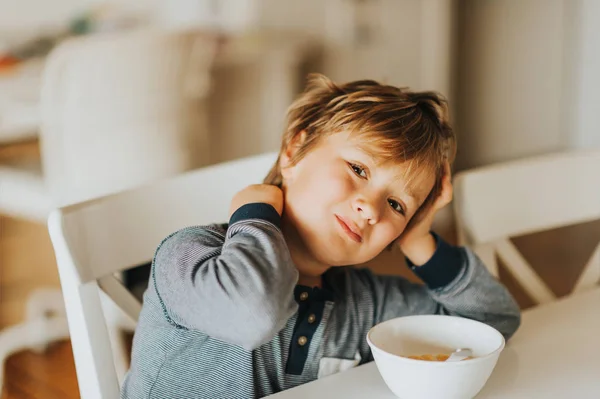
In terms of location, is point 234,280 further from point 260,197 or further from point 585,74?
point 585,74

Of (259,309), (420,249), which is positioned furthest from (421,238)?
(259,309)

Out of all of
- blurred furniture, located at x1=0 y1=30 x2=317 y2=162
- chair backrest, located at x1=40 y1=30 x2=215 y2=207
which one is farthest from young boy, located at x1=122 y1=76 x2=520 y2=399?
blurred furniture, located at x1=0 y1=30 x2=317 y2=162

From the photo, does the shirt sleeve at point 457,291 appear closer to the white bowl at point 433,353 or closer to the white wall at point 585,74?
the white bowl at point 433,353

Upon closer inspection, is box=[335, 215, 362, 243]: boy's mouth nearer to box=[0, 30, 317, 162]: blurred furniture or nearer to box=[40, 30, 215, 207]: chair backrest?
box=[40, 30, 215, 207]: chair backrest

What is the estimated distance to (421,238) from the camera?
1.01 m

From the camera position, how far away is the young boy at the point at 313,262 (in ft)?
2.44

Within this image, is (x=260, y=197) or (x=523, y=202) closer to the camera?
(x=260, y=197)

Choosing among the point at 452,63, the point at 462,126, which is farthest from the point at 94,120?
the point at 462,126

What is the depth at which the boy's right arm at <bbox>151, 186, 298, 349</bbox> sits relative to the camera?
72 cm

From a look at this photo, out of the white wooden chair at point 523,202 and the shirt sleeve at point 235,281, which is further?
the white wooden chair at point 523,202

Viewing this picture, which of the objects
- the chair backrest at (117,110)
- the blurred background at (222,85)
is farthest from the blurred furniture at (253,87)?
the chair backrest at (117,110)

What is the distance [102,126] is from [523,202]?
1187 mm

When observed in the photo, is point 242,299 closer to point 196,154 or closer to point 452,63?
point 196,154

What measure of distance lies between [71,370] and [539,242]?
5.72 feet
